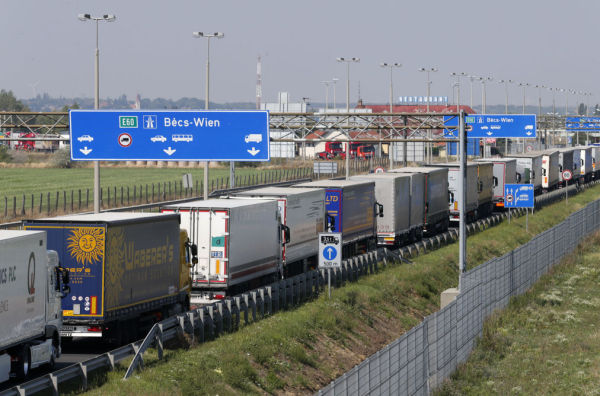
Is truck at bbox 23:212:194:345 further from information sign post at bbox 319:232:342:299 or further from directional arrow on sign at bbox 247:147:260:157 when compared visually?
directional arrow on sign at bbox 247:147:260:157

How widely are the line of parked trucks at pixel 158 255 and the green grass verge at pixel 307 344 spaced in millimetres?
1589

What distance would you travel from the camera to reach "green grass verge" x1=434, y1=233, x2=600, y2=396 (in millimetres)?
24800

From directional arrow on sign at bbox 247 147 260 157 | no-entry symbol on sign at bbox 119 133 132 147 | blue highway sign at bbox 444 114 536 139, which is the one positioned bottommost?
directional arrow on sign at bbox 247 147 260 157

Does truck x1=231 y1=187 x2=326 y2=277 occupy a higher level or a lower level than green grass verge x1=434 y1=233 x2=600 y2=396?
higher

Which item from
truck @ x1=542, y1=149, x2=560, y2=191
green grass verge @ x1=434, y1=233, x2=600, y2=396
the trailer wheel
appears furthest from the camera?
truck @ x1=542, y1=149, x2=560, y2=191

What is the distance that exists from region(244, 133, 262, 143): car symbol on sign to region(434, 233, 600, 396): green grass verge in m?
10.8

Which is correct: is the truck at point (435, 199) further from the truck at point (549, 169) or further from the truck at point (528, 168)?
the truck at point (549, 169)

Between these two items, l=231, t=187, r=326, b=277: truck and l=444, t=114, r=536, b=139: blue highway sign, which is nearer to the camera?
l=231, t=187, r=326, b=277: truck

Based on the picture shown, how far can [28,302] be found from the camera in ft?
66.3

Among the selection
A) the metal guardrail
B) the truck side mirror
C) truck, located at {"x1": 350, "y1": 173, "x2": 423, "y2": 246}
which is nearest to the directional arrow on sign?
the metal guardrail

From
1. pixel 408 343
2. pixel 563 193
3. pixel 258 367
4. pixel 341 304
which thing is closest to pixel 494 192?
pixel 563 193

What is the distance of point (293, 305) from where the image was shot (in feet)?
106

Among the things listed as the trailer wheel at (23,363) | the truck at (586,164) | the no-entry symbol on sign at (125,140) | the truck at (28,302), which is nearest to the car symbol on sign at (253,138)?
the no-entry symbol on sign at (125,140)

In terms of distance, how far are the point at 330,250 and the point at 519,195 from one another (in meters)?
29.2
